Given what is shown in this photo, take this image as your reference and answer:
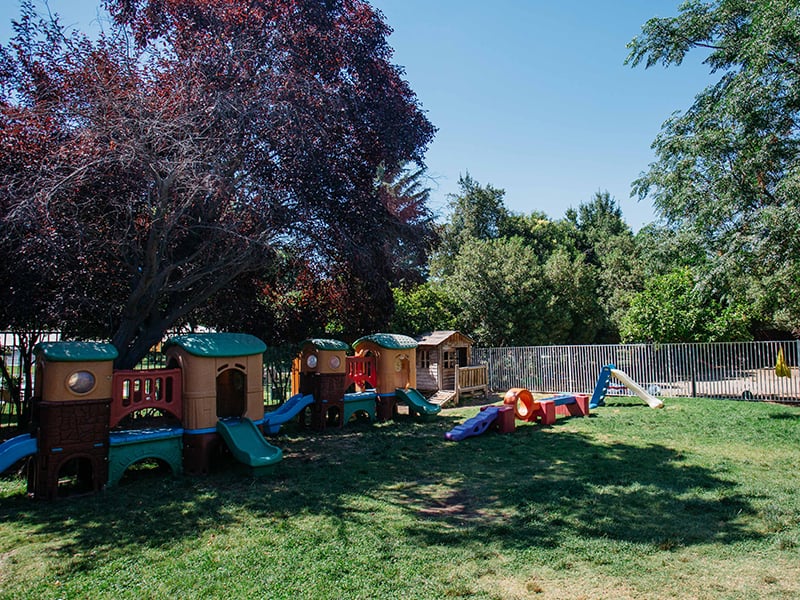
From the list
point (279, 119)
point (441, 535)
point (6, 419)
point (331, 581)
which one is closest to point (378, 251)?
point (279, 119)

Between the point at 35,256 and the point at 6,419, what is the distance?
25.1ft

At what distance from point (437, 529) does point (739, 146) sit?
13.8 metres

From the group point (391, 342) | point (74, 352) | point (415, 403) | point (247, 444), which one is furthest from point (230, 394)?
point (415, 403)

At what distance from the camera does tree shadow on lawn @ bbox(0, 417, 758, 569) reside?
534 centimetres

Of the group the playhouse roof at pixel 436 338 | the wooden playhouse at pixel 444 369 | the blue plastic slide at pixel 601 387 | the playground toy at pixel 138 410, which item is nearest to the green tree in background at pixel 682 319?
the blue plastic slide at pixel 601 387

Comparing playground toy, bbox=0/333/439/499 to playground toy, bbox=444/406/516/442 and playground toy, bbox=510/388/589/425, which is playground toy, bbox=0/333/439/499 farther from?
playground toy, bbox=510/388/589/425

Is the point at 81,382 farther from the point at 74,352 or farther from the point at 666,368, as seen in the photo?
the point at 666,368

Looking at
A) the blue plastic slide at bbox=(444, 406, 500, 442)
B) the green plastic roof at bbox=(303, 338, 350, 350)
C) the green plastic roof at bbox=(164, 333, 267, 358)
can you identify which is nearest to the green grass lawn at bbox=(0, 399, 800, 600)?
the blue plastic slide at bbox=(444, 406, 500, 442)

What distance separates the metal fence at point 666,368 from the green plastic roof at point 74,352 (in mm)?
15041

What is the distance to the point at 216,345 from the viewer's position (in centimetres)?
890

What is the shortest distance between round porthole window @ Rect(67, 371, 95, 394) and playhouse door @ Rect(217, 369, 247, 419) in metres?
3.18

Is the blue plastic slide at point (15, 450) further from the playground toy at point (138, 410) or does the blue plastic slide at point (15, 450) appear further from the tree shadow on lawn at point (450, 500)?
the tree shadow on lawn at point (450, 500)

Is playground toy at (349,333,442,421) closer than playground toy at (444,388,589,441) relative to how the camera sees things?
No

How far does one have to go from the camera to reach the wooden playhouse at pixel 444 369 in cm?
1781
